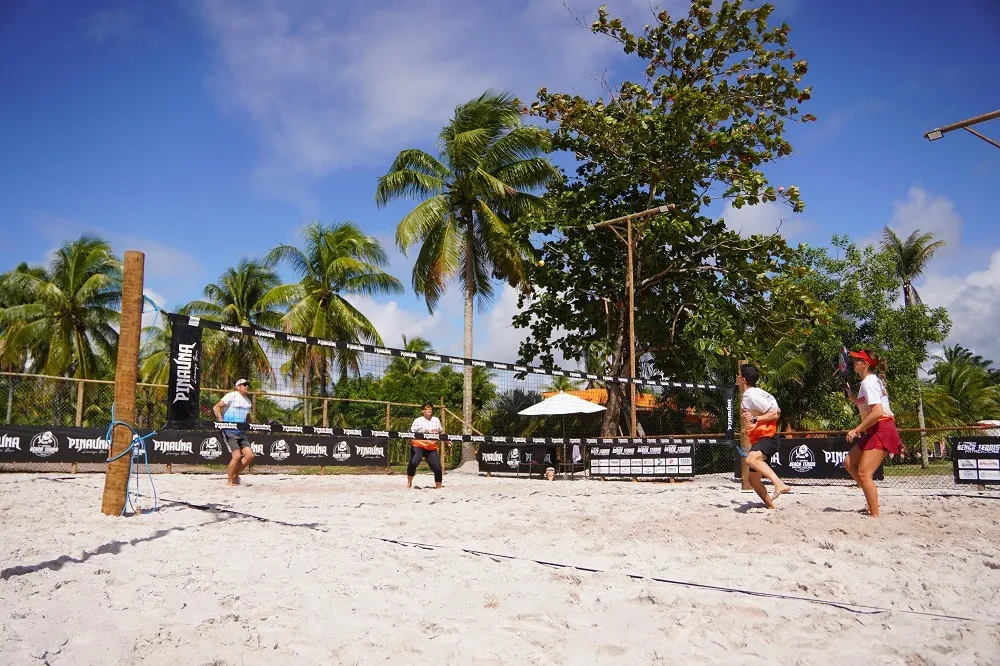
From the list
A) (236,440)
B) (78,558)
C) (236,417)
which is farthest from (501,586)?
(236,440)

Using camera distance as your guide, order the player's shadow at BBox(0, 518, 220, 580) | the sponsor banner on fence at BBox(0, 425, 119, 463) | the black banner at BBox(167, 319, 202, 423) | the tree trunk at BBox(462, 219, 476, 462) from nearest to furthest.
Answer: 1. the player's shadow at BBox(0, 518, 220, 580)
2. the black banner at BBox(167, 319, 202, 423)
3. the sponsor banner on fence at BBox(0, 425, 119, 463)
4. the tree trunk at BBox(462, 219, 476, 462)

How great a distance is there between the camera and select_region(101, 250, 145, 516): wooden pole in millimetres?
6504

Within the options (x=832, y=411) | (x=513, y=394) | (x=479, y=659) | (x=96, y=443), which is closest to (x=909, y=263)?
(x=832, y=411)

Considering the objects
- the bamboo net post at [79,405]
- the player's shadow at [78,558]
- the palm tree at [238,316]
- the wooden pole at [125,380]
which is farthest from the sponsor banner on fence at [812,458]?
the palm tree at [238,316]

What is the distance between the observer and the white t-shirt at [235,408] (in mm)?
9617

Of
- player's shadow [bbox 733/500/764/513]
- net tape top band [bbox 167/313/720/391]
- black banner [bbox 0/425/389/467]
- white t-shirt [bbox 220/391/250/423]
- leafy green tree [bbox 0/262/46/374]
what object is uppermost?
leafy green tree [bbox 0/262/46/374]

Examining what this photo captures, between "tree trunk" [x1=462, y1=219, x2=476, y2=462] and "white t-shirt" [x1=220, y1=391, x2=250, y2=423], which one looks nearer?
"white t-shirt" [x1=220, y1=391, x2=250, y2=423]

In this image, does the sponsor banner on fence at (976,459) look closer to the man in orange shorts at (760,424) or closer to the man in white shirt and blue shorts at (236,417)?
the man in orange shorts at (760,424)

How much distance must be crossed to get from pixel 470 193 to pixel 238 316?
43.5 feet

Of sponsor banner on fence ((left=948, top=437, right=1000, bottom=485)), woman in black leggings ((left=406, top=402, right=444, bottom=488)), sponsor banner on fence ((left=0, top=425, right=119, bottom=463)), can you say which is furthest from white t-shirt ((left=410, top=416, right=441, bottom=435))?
sponsor banner on fence ((left=948, top=437, right=1000, bottom=485))

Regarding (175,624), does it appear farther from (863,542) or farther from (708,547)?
(863,542)

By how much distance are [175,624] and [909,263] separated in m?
39.1

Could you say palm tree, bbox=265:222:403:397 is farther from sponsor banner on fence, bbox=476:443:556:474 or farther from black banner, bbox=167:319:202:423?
black banner, bbox=167:319:202:423

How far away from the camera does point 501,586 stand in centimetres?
433
